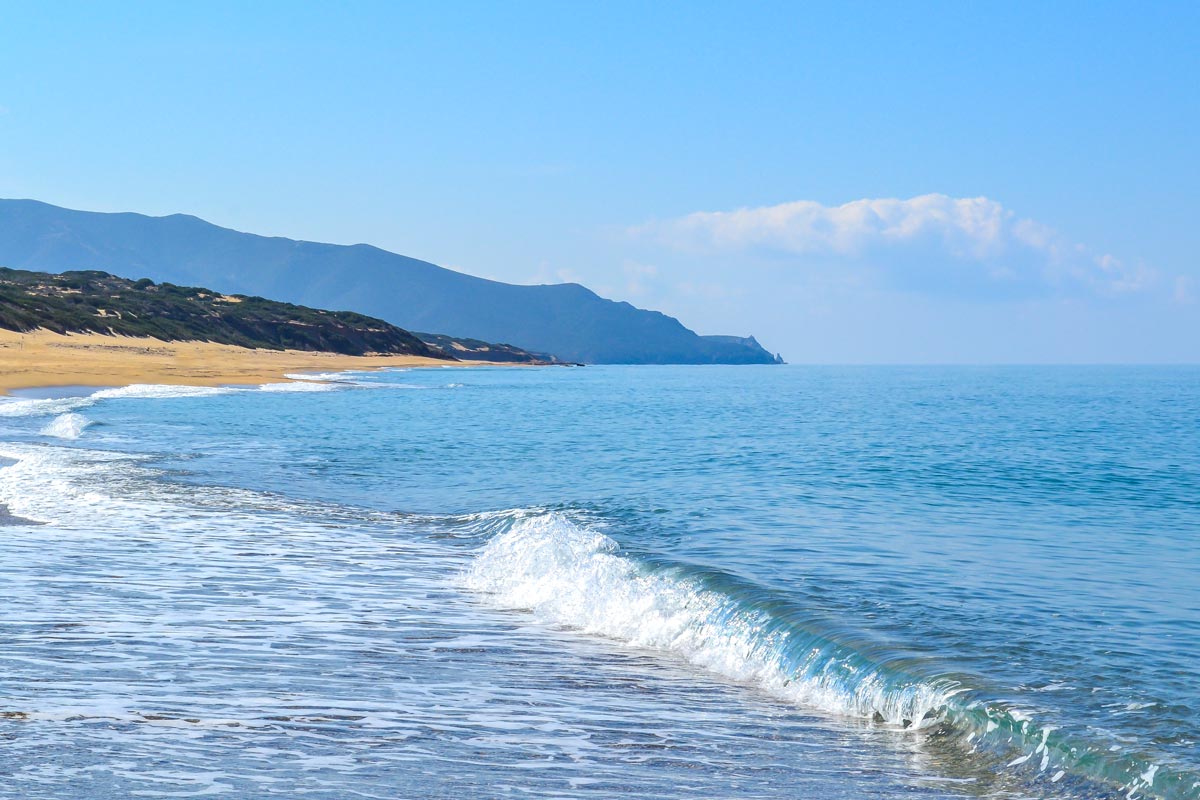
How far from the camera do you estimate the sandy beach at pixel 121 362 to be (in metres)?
58.5

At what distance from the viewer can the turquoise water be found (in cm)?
678

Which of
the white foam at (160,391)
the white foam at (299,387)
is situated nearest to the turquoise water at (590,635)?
the white foam at (160,391)

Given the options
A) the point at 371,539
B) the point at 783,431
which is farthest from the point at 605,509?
the point at 783,431

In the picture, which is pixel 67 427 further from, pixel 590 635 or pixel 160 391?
pixel 160 391

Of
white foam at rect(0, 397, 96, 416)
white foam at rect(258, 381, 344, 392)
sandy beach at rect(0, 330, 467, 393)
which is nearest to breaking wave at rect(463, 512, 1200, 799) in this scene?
white foam at rect(0, 397, 96, 416)

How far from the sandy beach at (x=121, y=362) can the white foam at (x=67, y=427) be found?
16.5 m

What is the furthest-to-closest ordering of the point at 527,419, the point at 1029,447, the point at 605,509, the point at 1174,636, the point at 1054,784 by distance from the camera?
the point at 527,419 < the point at 1029,447 < the point at 605,509 < the point at 1174,636 < the point at 1054,784

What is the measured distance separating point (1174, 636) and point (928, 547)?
523 centimetres

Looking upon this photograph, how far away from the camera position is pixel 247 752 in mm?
6746

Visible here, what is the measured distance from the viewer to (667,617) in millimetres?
11141

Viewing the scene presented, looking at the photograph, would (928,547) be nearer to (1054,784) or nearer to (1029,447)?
(1054,784)

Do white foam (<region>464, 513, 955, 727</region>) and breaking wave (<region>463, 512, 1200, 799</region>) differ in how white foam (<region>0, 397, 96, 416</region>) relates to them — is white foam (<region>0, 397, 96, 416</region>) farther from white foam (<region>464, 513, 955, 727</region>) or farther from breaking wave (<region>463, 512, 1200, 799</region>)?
breaking wave (<region>463, 512, 1200, 799</region>)

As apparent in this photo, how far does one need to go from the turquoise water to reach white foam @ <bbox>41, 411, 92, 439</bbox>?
522 centimetres

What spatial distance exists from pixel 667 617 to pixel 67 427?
25.7m
